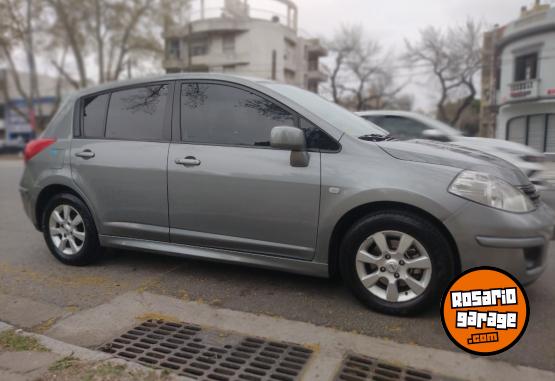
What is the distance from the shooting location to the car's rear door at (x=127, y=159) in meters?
3.83

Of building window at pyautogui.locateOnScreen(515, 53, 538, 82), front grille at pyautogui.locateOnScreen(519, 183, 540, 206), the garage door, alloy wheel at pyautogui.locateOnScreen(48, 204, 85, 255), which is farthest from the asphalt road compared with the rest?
building window at pyautogui.locateOnScreen(515, 53, 538, 82)

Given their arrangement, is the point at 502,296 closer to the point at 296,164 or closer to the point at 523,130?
the point at 296,164

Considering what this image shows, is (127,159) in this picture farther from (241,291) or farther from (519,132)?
(519,132)

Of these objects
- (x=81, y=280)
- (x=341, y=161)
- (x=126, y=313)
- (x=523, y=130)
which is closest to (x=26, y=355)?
(x=126, y=313)

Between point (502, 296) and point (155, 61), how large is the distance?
34.2 meters

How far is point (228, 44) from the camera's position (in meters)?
38.2

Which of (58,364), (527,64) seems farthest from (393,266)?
(527,64)

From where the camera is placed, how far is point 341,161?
3.17 meters

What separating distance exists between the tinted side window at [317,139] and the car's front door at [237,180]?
7 centimetres

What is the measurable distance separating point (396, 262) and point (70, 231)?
10.1 ft

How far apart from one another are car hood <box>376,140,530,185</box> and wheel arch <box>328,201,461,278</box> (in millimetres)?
329

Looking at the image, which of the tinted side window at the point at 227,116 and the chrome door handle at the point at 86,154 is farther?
the chrome door handle at the point at 86,154

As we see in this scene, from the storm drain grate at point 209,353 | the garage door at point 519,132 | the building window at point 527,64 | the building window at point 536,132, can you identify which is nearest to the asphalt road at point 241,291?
the storm drain grate at point 209,353

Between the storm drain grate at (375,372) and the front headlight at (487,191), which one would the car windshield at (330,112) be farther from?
the storm drain grate at (375,372)
